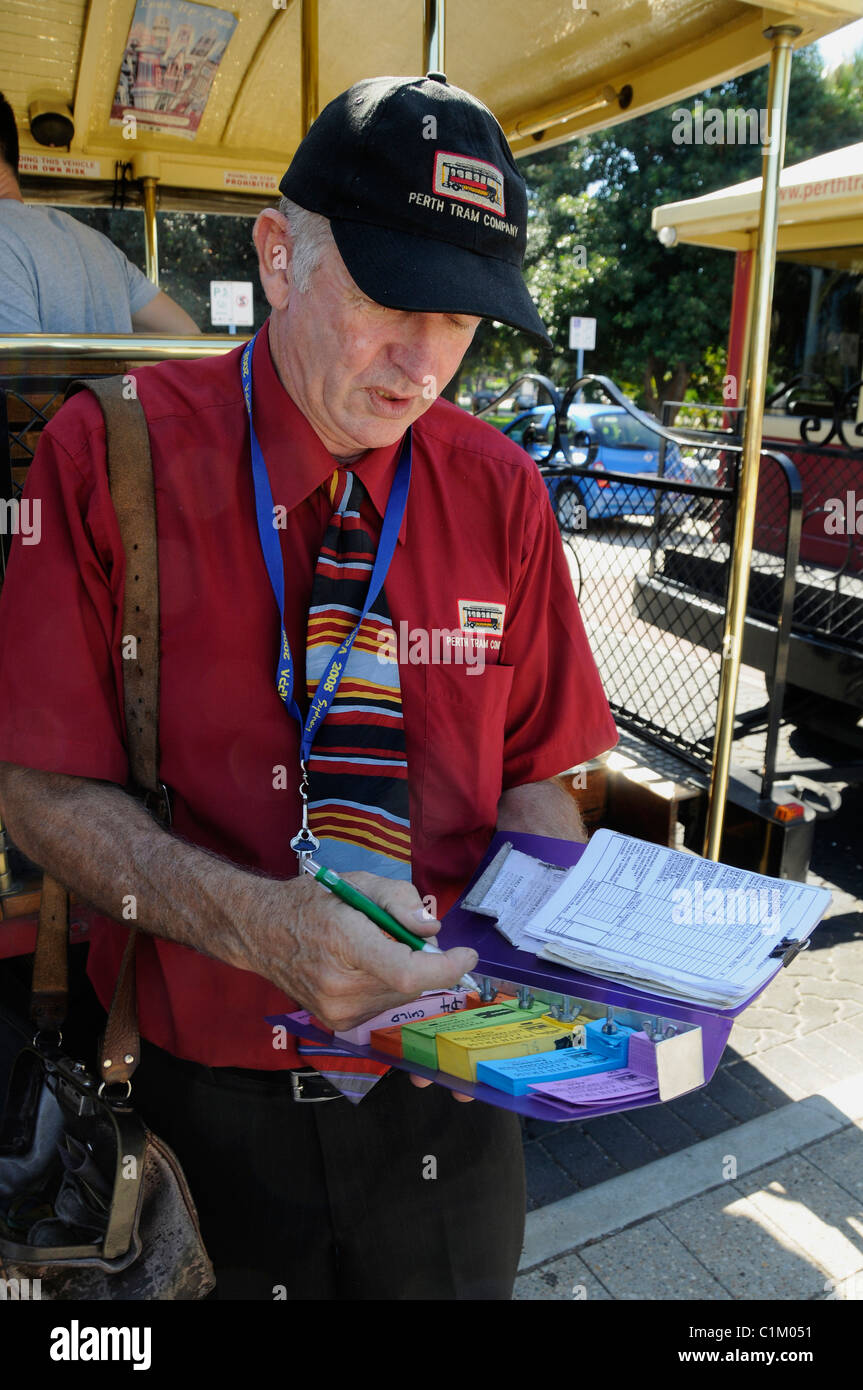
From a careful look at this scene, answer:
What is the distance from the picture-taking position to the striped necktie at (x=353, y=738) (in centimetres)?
143

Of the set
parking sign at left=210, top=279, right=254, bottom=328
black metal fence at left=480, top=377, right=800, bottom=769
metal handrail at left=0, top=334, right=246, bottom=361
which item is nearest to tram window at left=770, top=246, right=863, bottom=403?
black metal fence at left=480, top=377, right=800, bottom=769

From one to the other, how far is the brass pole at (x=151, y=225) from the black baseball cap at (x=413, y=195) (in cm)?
405

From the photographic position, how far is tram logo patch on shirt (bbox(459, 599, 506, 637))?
5.19ft

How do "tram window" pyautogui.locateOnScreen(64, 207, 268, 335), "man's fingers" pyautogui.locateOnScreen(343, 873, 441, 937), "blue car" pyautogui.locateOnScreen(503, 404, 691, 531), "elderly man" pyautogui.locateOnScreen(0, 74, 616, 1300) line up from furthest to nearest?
1. "tram window" pyautogui.locateOnScreen(64, 207, 268, 335)
2. "blue car" pyautogui.locateOnScreen(503, 404, 691, 531)
3. "elderly man" pyautogui.locateOnScreen(0, 74, 616, 1300)
4. "man's fingers" pyautogui.locateOnScreen(343, 873, 441, 937)

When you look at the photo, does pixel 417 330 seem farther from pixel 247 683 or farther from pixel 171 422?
pixel 247 683

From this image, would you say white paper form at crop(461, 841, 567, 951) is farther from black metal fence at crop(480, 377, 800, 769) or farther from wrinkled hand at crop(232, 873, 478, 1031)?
black metal fence at crop(480, 377, 800, 769)

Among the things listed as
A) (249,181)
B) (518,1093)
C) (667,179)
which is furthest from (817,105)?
(518,1093)

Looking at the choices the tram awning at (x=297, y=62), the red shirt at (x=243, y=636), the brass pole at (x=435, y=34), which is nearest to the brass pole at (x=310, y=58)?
the tram awning at (x=297, y=62)

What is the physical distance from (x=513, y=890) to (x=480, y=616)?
0.41 meters

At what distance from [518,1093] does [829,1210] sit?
235cm

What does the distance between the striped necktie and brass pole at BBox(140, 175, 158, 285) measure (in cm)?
414

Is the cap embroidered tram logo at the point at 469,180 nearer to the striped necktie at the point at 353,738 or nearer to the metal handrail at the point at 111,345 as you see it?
the striped necktie at the point at 353,738

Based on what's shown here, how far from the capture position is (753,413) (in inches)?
123
